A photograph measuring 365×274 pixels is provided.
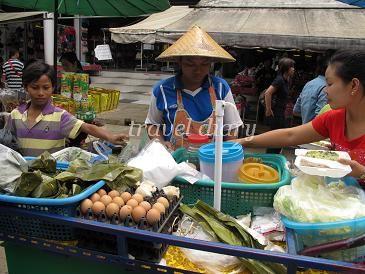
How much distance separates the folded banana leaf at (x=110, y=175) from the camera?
1.67 metres

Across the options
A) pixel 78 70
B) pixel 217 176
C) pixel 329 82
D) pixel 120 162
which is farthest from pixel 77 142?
pixel 78 70

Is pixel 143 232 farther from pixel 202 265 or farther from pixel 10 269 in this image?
pixel 10 269

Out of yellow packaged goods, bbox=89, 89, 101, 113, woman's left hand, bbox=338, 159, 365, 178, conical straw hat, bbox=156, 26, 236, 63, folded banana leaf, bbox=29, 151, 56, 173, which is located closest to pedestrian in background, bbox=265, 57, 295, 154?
conical straw hat, bbox=156, 26, 236, 63

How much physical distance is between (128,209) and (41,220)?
38 centimetres

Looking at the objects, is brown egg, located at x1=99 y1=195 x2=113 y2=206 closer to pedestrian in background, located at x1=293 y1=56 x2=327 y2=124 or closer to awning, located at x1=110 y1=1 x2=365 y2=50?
pedestrian in background, located at x1=293 y1=56 x2=327 y2=124

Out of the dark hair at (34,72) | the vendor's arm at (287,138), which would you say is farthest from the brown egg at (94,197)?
the dark hair at (34,72)

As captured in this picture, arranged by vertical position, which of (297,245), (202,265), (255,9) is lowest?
(202,265)

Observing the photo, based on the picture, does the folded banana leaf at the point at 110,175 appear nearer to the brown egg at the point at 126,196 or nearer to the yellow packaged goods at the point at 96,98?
the brown egg at the point at 126,196

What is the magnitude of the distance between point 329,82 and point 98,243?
4.26ft

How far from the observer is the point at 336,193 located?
1.51 m

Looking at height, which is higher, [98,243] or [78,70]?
[78,70]

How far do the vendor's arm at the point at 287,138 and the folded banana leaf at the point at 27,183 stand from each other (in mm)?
1139

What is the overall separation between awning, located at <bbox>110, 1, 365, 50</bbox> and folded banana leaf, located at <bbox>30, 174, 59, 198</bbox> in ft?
16.2

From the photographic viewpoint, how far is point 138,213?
1444 mm
